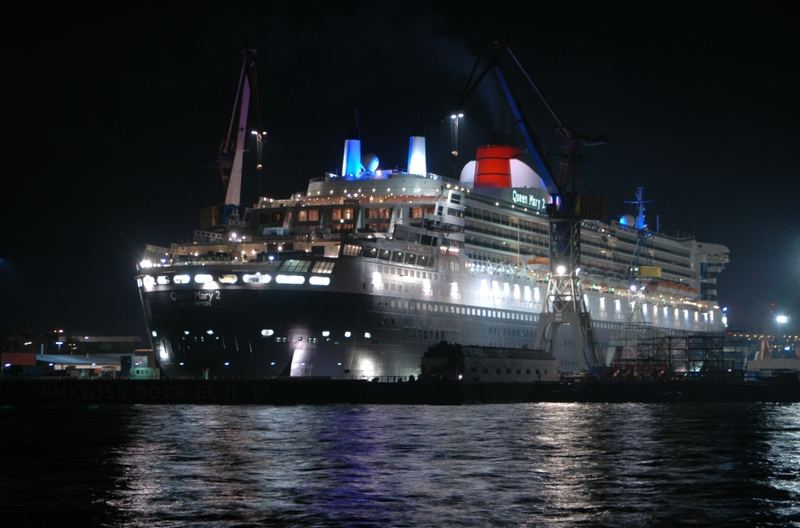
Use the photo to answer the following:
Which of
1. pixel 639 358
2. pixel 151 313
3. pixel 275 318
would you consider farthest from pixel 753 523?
pixel 639 358

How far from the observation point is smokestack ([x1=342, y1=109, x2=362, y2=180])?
99125 mm

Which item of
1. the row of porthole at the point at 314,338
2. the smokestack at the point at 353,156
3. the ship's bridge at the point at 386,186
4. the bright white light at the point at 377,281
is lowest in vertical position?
the row of porthole at the point at 314,338

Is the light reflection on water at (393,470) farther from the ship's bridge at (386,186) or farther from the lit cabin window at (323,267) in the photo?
the ship's bridge at (386,186)

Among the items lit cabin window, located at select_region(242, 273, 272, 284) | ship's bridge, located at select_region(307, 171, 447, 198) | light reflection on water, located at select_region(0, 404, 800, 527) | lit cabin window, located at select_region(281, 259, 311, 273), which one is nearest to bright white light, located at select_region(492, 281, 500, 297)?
ship's bridge, located at select_region(307, 171, 447, 198)

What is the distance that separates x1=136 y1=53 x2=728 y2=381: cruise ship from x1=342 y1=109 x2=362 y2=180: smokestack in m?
0.15

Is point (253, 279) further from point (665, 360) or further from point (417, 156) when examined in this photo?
point (665, 360)

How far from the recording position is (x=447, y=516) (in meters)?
32.9

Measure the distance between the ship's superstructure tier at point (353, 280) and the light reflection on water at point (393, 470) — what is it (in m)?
11.1

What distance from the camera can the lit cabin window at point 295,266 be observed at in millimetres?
79812

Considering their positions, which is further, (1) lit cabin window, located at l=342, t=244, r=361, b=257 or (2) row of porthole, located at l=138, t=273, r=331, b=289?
(1) lit cabin window, located at l=342, t=244, r=361, b=257

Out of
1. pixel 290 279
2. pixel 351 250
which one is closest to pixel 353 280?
pixel 351 250

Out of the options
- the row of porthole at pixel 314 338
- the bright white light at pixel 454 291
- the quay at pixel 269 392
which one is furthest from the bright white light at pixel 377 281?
the bright white light at pixel 454 291

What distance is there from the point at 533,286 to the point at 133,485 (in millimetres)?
72931

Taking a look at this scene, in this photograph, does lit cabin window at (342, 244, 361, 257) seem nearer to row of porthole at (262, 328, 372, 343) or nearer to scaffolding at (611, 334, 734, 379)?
row of porthole at (262, 328, 372, 343)
